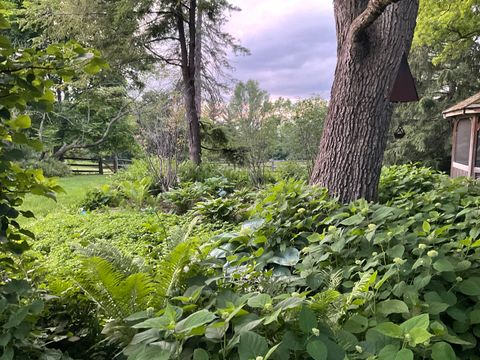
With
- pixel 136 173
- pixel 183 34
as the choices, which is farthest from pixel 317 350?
pixel 183 34

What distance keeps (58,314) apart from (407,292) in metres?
1.34

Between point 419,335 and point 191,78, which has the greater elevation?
point 191,78

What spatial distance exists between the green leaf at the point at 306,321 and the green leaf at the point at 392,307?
0.31m

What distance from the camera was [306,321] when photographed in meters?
0.94

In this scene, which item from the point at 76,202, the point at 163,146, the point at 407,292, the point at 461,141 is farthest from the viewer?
the point at 461,141

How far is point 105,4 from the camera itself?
744 cm

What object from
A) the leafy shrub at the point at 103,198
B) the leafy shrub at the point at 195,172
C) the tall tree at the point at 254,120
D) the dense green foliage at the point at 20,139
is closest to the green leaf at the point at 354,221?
the dense green foliage at the point at 20,139

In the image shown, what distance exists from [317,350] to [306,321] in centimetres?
10

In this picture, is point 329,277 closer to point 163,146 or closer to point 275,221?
point 275,221

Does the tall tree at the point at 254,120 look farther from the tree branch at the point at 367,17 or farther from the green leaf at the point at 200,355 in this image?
the green leaf at the point at 200,355

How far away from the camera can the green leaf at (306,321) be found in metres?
0.93

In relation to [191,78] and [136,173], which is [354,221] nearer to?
[136,173]

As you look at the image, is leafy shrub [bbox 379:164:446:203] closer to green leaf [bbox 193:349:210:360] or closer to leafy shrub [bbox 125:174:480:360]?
leafy shrub [bbox 125:174:480:360]

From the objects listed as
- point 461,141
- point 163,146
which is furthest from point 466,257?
point 461,141
